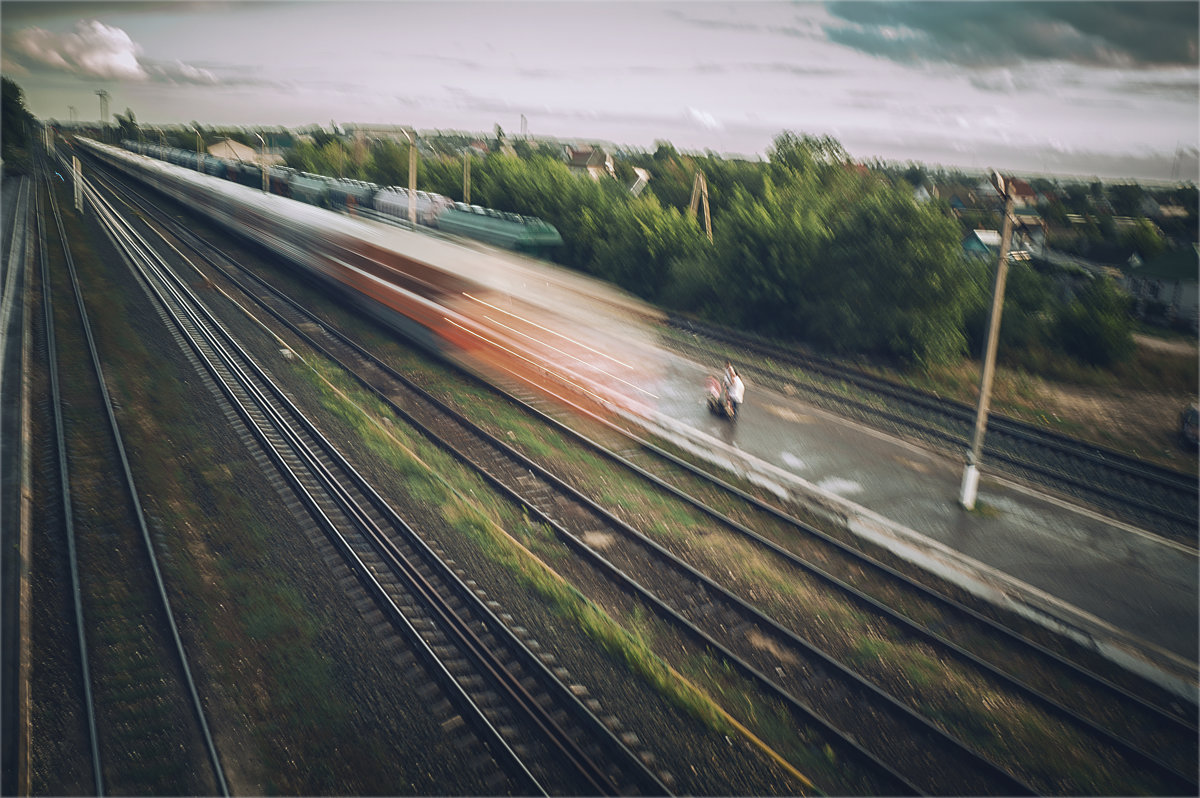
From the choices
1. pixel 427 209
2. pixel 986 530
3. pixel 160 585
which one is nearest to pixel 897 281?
pixel 986 530

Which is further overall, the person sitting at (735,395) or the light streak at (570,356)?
the light streak at (570,356)

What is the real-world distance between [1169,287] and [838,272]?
30644mm

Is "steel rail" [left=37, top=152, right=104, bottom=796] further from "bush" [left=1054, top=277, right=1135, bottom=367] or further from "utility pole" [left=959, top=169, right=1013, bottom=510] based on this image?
"bush" [left=1054, top=277, right=1135, bottom=367]

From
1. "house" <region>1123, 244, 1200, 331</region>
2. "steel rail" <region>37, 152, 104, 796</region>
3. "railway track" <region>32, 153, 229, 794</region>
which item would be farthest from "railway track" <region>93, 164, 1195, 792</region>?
"house" <region>1123, 244, 1200, 331</region>

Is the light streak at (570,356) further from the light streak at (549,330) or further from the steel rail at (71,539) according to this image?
the steel rail at (71,539)

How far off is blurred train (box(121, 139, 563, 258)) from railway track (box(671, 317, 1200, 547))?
8.58 metres

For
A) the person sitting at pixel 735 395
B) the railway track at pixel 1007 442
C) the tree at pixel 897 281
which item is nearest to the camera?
the railway track at pixel 1007 442

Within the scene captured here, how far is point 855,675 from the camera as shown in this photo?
26.4ft

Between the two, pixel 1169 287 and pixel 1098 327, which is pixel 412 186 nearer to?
pixel 1098 327

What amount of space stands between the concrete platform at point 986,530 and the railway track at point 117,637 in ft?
30.2

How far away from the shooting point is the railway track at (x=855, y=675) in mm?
6945

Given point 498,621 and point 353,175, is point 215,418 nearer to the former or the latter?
point 498,621

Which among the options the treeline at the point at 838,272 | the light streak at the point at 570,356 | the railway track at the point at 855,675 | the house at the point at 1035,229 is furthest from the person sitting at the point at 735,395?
the house at the point at 1035,229

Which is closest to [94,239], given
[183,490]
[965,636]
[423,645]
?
[183,490]
